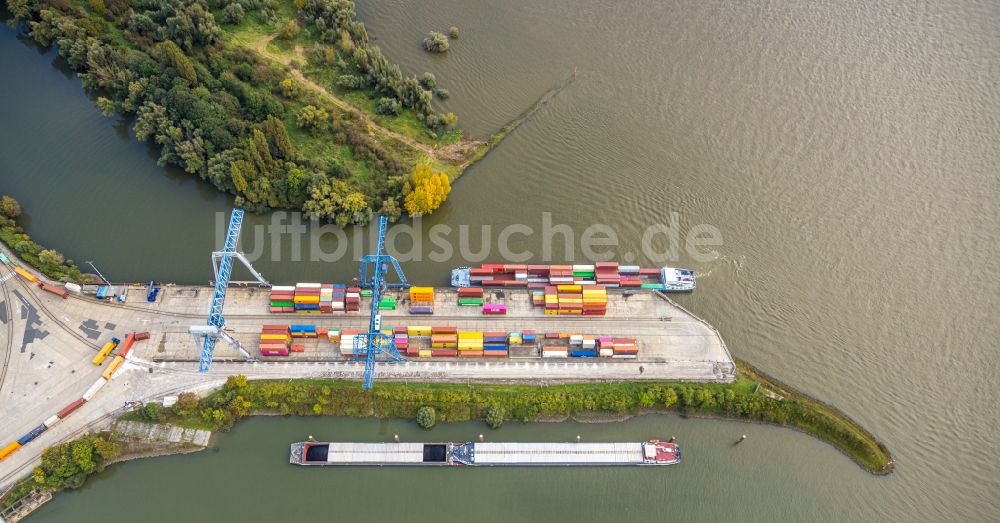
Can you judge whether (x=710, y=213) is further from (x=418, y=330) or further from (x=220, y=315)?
(x=220, y=315)

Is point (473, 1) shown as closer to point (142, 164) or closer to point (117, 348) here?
point (142, 164)

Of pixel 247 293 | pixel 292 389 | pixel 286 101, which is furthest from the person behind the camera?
pixel 286 101

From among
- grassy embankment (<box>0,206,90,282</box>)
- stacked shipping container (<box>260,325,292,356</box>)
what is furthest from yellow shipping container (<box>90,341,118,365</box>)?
stacked shipping container (<box>260,325,292,356</box>)

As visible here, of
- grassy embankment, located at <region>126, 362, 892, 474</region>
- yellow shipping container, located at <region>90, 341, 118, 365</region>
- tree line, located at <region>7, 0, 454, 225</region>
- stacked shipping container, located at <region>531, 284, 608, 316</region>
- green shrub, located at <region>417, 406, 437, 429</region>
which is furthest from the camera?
tree line, located at <region>7, 0, 454, 225</region>

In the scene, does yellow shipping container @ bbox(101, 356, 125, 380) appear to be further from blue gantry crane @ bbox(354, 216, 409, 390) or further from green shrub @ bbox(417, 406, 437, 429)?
green shrub @ bbox(417, 406, 437, 429)

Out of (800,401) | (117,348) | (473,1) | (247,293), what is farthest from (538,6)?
(117,348)

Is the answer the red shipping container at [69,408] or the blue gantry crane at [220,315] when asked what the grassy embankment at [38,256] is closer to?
the red shipping container at [69,408]
